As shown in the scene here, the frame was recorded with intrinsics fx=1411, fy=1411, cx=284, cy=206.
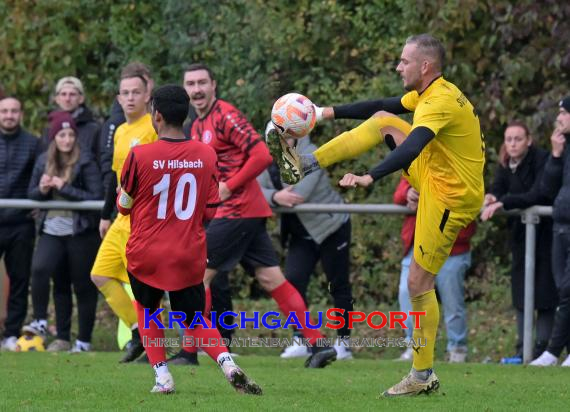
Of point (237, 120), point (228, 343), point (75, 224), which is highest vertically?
point (237, 120)

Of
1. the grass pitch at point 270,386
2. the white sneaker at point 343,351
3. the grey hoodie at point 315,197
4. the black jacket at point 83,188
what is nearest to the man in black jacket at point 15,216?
the black jacket at point 83,188

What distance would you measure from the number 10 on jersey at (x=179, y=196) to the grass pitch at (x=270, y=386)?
1.17 m

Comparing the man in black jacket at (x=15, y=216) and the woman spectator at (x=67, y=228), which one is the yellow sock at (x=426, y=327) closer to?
the woman spectator at (x=67, y=228)

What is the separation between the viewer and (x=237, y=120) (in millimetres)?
11383

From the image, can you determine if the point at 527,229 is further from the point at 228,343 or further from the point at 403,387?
the point at 403,387

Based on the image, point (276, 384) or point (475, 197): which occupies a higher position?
point (475, 197)

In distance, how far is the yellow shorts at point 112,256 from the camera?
38.4 feet

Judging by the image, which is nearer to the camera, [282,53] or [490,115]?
[490,115]

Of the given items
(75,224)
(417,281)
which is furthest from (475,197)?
→ (75,224)

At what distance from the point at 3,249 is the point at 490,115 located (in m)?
5.46

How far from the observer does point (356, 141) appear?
9.19 meters

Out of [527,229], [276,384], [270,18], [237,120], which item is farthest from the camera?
[270,18]

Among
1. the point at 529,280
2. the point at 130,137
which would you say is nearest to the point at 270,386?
the point at 130,137

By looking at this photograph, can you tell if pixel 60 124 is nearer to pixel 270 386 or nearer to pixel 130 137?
pixel 130 137
